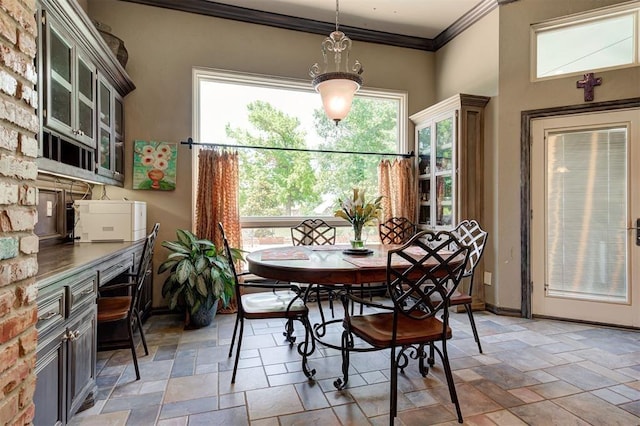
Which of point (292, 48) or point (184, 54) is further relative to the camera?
point (292, 48)

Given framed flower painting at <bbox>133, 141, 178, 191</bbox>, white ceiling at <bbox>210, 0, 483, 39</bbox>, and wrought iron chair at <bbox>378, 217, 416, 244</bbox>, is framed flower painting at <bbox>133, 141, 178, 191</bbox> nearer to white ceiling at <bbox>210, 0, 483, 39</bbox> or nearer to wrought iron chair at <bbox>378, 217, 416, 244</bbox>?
white ceiling at <bbox>210, 0, 483, 39</bbox>

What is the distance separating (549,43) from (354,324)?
3.51 metres

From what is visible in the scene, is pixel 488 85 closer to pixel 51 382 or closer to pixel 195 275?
pixel 195 275

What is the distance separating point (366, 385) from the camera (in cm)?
217

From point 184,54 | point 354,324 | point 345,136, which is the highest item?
point 184,54

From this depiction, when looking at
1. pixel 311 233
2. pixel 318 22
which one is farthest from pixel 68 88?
pixel 318 22

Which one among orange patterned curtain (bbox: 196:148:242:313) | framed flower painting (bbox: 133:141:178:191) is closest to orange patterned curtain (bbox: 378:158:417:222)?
orange patterned curtain (bbox: 196:148:242:313)

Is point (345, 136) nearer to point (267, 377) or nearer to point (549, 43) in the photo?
point (549, 43)

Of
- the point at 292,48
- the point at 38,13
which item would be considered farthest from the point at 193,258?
the point at 292,48

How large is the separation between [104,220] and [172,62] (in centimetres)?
185

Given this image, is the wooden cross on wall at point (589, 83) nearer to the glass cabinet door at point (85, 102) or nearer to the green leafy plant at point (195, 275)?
the green leafy plant at point (195, 275)

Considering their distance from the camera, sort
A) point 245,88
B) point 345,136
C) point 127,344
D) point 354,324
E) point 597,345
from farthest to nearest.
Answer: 1. point 345,136
2. point 245,88
3. point 597,345
4. point 127,344
5. point 354,324

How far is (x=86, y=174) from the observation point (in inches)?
99.3

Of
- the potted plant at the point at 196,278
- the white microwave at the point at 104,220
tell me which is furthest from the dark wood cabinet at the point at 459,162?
the white microwave at the point at 104,220
